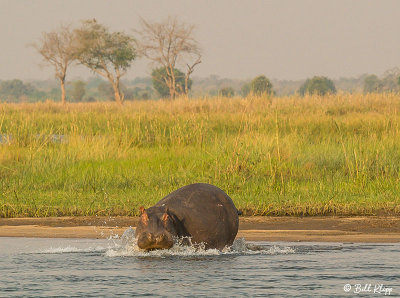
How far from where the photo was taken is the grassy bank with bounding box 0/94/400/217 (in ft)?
38.5

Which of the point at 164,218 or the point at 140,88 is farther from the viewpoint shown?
the point at 140,88

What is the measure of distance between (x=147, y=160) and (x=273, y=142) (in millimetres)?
2388

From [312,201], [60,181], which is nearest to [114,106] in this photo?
[60,181]

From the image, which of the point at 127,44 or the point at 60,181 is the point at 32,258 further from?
the point at 127,44

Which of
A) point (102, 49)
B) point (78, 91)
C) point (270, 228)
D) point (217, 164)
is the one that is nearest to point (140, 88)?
point (78, 91)

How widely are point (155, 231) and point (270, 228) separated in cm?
306

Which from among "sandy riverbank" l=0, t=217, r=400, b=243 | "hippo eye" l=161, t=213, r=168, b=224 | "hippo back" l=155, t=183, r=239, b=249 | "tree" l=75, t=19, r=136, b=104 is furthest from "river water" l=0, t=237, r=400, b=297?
"tree" l=75, t=19, r=136, b=104

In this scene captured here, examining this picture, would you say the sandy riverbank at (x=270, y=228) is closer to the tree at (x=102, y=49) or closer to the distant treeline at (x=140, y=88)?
the distant treeline at (x=140, y=88)

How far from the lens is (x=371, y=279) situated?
6875 millimetres

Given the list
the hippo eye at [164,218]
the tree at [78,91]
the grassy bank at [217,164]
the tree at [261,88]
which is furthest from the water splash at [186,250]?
the tree at [78,91]

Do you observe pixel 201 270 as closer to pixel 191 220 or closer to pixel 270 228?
pixel 191 220

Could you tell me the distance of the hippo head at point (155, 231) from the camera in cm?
746

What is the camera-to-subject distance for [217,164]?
14.3m

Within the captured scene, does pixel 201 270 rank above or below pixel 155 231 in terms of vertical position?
below
